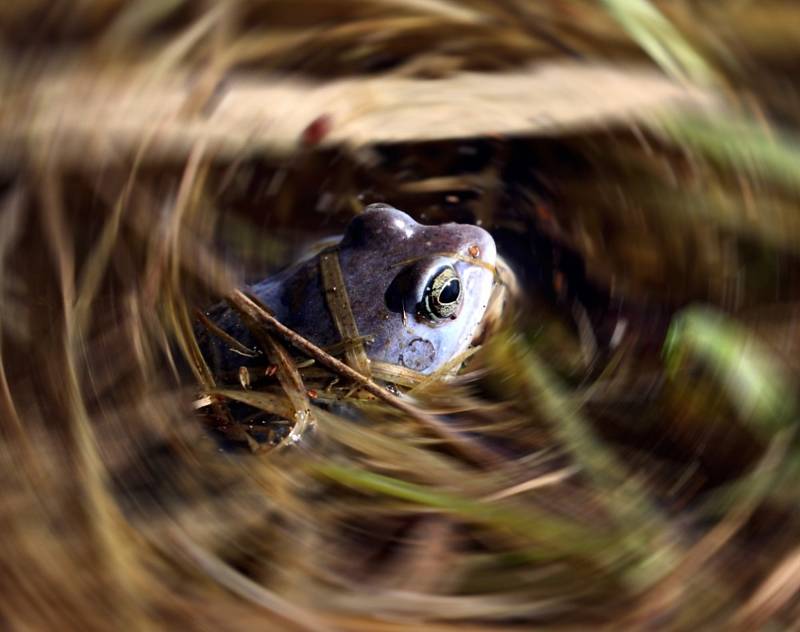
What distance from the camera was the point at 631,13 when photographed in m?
1.08

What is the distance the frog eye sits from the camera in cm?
166

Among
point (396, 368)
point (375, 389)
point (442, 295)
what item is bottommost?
point (375, 389)

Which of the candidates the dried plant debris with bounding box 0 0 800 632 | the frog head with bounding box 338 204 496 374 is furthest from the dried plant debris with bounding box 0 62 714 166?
the frog head with bounding box 338 204 496 374

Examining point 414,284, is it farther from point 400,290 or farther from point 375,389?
point 375,389

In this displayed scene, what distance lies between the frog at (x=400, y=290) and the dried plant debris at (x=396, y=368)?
0.07 m

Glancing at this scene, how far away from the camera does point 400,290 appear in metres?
1.69

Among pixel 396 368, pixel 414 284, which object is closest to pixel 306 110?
pixel 414 284

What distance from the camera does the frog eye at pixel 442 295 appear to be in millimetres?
1661

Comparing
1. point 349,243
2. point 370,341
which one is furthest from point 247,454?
point 349,243

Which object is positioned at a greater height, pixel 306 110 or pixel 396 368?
pixel 306 110

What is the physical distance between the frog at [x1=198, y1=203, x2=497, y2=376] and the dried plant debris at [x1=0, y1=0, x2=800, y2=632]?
0.07 m

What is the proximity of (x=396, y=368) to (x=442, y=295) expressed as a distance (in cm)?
20

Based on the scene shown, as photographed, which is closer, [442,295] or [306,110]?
[306,110]

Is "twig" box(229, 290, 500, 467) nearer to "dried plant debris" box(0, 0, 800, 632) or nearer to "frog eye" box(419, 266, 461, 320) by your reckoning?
"dried plant debris" box(0, 0, 800, 632)
